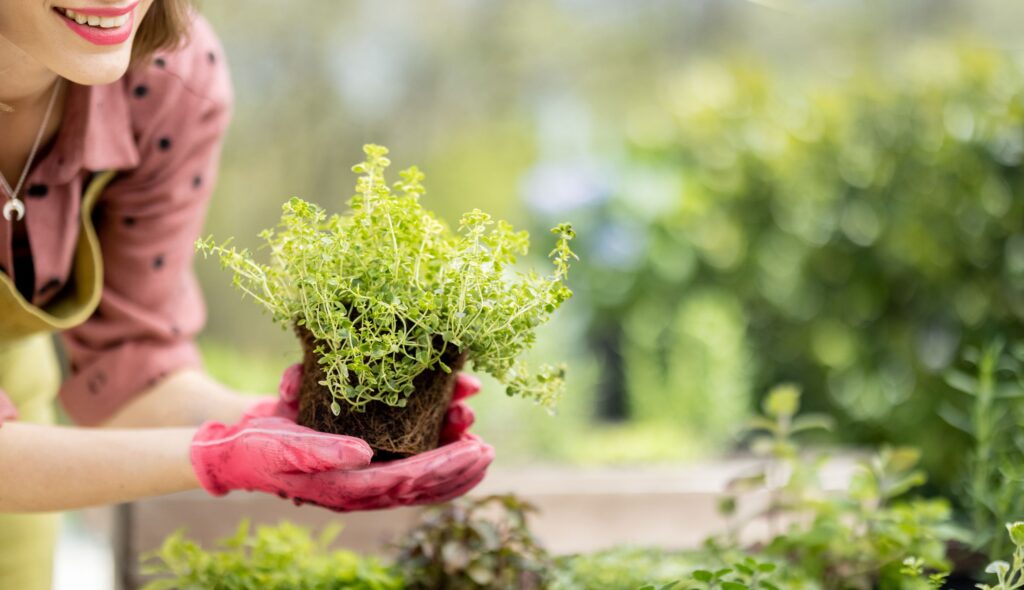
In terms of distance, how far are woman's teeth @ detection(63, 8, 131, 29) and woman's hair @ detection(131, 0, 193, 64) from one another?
5.2 inches

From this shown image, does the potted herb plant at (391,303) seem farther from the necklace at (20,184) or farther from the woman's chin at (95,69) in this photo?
the necklace at (20,184)

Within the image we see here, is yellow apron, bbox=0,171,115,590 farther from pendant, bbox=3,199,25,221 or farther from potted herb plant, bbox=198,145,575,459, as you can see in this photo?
potted herb plant, bbox=198,145,575,459

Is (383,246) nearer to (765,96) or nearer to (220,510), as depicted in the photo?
(220,510)

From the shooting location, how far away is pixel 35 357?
167cm

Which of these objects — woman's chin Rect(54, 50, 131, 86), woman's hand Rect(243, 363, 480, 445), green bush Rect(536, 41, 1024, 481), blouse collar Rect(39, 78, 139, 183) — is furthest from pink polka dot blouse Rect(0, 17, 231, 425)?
green bush Rect(536, 41, 1024, 481)

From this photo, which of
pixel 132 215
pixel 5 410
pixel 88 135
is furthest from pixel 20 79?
pixel 5 410

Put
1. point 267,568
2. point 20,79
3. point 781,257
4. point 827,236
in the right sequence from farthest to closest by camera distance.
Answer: point 781,257, point 827,236, point 267,568, point 20,79

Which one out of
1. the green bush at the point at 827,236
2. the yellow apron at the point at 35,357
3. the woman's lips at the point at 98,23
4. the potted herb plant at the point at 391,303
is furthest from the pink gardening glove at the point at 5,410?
the green bush at the point at 827,236

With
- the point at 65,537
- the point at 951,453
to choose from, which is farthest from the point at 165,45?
the point at 65,537

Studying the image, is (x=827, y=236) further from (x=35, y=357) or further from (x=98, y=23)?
(x=98, y=23)

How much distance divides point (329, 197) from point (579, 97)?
1830 mm

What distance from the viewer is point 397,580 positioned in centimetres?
147

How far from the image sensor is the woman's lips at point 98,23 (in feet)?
3.99

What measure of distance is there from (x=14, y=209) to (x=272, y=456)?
0.52m
